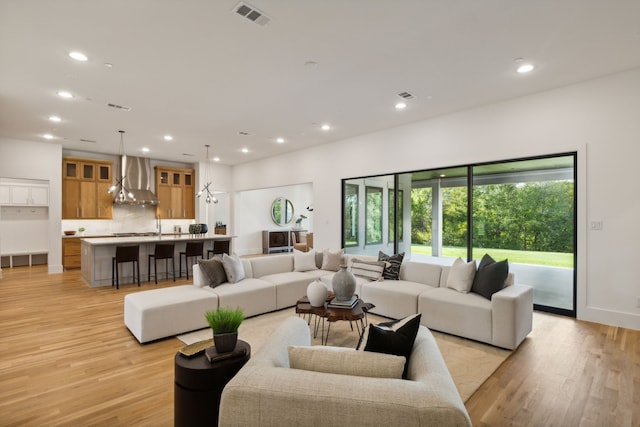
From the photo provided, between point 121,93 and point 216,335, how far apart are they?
4.31 metres

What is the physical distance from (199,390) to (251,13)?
9.68ft

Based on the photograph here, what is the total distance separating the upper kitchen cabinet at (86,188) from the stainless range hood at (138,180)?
0.36 meters

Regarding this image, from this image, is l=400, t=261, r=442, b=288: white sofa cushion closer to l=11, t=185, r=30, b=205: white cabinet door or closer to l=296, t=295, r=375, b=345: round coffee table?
l=296, t=295, r=375, b=345: round coffee table

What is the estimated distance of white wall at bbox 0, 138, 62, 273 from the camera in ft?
24.3

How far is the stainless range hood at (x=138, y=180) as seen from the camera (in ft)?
30.7

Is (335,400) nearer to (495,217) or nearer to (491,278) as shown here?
(491,278)

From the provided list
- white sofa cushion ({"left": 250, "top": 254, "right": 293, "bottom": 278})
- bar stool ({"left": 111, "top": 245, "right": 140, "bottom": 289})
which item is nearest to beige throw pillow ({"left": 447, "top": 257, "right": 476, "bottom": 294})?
white sofa cushion ({"left": 250, "top": 254, "right": 293, "bottom": 278})

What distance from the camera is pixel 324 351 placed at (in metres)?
1.51

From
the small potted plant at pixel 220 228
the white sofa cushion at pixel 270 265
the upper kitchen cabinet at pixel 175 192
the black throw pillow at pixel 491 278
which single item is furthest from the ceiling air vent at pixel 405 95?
the small potted plant at pixel 220 228

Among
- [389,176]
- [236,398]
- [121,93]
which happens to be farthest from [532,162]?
[121,93]

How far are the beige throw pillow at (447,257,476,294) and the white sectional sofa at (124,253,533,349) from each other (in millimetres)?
89

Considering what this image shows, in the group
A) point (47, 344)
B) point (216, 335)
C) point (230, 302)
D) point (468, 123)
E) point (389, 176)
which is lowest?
point (47, 344)

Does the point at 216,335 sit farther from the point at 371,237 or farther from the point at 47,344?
the point at 371,237

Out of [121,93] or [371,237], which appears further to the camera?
[371,237]
